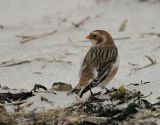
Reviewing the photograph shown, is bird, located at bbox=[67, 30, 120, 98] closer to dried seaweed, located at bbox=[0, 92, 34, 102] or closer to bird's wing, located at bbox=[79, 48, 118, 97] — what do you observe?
bird's wing, located at bbox=[79, 48, 118, 97]

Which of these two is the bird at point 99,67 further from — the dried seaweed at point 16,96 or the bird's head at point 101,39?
the dried seaweed at point 16,96

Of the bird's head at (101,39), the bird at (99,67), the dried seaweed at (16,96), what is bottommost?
the dried seaweed at (16,96)

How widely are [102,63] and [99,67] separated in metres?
0.12

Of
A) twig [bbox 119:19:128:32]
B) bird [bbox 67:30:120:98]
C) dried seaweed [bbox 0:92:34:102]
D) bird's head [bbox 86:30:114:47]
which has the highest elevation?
twig [bbox 119:19:128:32]

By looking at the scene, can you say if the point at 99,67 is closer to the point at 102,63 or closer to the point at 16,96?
the point at 102,63

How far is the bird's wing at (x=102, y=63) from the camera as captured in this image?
280 inches

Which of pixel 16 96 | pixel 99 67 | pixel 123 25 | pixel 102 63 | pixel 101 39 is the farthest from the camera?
pixel 123 25

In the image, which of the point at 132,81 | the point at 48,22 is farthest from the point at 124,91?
the point at 48,22

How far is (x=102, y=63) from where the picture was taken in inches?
301

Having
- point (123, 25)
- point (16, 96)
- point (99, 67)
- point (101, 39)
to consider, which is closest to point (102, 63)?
point (99, 67)

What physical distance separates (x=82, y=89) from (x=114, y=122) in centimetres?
132

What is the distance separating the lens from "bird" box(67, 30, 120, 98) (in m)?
7.05

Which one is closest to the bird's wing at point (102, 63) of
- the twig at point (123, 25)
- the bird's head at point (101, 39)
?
the bird's head at point (101, 39)

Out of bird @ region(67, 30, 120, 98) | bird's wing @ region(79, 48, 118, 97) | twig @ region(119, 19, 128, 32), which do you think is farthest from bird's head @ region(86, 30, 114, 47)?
twig @ region(119, 19, 128, 32)
